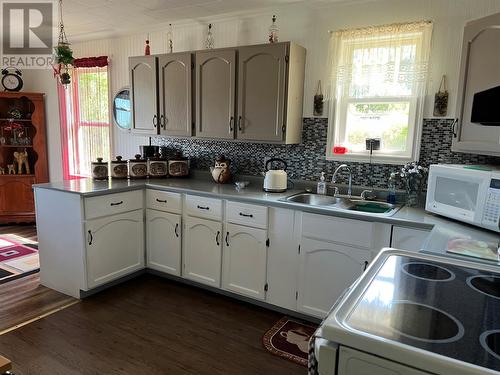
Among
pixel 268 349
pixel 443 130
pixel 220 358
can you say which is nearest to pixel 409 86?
pixel 443 130

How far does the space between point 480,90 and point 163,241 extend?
257 cm

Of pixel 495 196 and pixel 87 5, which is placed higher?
pixel 87 5

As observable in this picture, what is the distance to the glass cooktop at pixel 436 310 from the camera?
845 mm

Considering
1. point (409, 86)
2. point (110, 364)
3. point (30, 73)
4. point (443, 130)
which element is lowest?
point (110, 364)

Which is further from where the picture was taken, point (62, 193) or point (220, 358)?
point (62, 193)

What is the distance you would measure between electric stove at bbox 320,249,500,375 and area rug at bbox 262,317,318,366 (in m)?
1.21

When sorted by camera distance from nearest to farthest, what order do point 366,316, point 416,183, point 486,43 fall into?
point 366,316, point 486,43, point 416,183

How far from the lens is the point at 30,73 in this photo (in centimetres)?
500

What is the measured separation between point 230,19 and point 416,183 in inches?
84.6

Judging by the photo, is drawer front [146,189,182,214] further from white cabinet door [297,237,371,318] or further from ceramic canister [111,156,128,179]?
white cabinet door [297,237,371,318]

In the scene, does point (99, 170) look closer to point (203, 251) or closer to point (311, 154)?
point (203, 251)

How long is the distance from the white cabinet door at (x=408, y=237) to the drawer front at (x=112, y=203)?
6.91 feet

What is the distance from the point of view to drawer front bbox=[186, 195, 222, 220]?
9.26 feet

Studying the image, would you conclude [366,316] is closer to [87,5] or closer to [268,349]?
[268,349]
